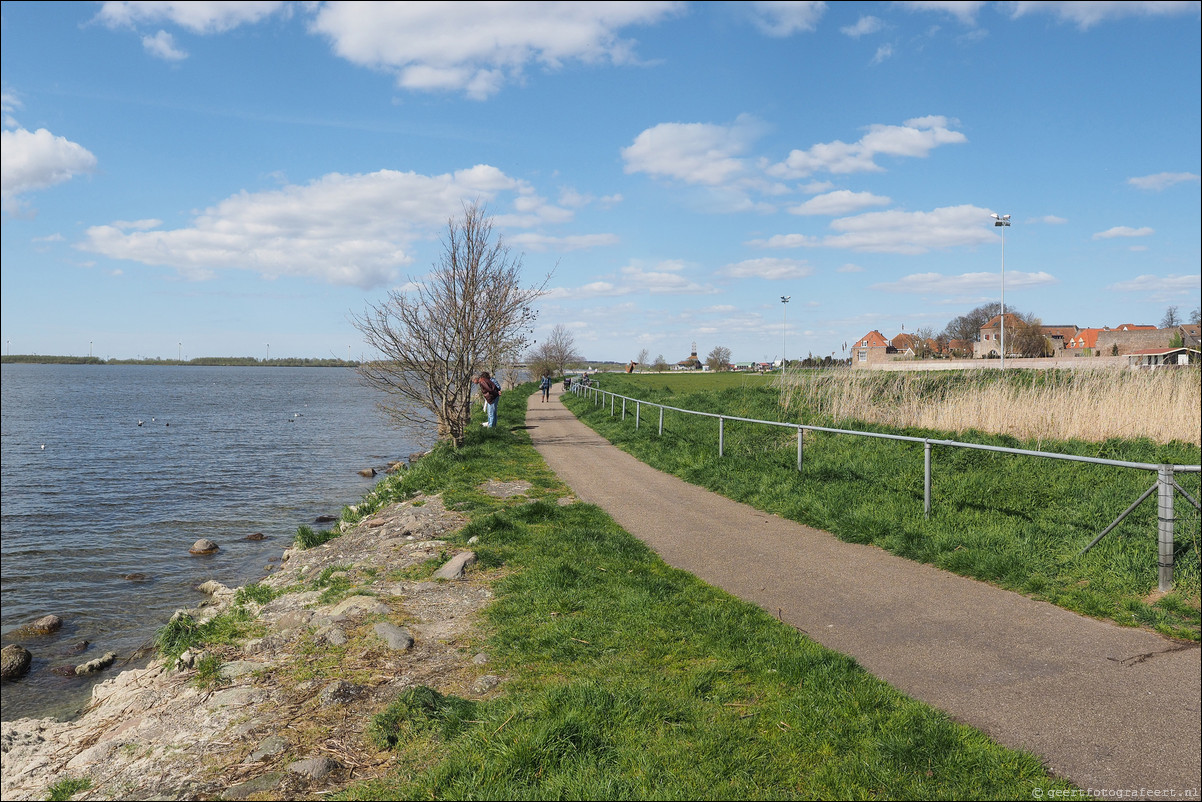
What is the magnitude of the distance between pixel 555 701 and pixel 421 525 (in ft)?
19.5

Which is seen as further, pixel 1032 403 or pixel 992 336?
pixel 992 336

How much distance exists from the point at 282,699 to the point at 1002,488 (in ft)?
26.8

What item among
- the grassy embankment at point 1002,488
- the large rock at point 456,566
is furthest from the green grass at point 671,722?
the grassy embankment at point 1002,488

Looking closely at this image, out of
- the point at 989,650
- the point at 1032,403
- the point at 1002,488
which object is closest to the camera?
the point at 989,650

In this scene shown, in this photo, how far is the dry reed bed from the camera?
24.3 feet

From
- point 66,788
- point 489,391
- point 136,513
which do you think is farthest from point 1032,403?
point 136,513

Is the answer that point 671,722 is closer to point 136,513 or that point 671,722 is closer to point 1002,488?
point 1002,488

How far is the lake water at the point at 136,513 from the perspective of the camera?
1141 centimetres

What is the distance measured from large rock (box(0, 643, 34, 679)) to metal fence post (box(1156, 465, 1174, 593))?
13.2 meters

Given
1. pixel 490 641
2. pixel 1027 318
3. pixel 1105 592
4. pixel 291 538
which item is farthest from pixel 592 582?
pixel 1027 318

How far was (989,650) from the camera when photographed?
4801 millimetres

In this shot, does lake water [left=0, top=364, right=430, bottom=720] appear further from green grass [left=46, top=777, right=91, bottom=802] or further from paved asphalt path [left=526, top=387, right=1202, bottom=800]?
paved asphalt path [left=526, top=387, right=1202, bottom=800]

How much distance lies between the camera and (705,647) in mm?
5090

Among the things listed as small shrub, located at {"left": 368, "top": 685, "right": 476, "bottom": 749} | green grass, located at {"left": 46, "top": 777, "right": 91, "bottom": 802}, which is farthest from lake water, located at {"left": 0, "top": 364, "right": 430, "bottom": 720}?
small shrub, located at {"left": 368, "top": 685, "right": 476, "bottom": 749}
